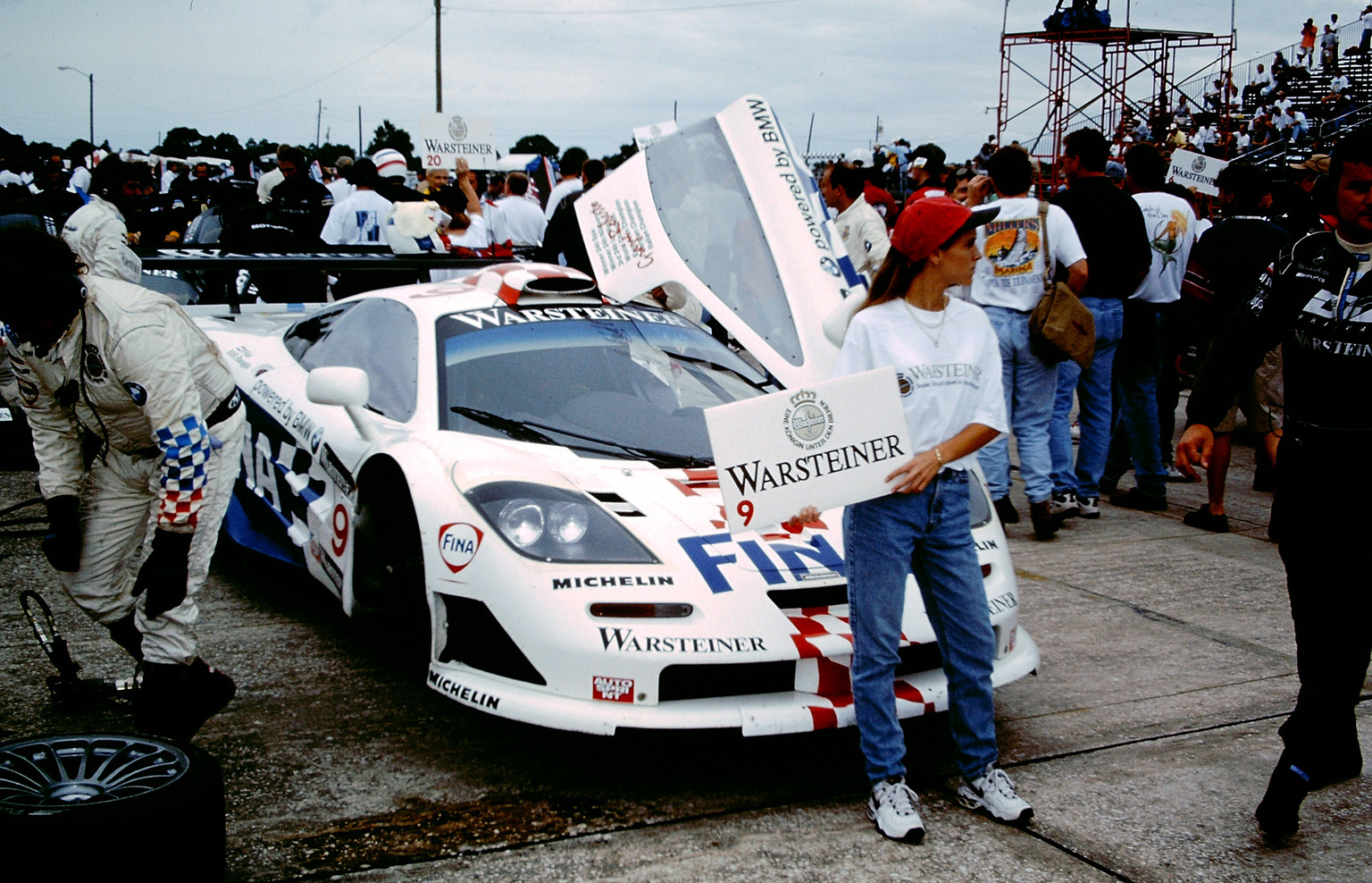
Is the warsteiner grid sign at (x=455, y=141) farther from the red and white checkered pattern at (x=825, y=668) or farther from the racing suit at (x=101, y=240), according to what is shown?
the red and white checkered pattern at (x=825, y=668)

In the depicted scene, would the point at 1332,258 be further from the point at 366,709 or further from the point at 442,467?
the point at 366,709

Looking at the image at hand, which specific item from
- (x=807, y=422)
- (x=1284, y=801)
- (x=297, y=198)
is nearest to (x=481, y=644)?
(x=807, y=422)

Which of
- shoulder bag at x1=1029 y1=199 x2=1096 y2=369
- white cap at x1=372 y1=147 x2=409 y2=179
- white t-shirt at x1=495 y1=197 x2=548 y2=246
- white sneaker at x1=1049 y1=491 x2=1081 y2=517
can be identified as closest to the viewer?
shoulder bag at x1=1029 y1=199 x2=1096 y2=369

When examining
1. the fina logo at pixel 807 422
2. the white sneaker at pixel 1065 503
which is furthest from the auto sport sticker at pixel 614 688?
the white sneaker at pixel 1065 503

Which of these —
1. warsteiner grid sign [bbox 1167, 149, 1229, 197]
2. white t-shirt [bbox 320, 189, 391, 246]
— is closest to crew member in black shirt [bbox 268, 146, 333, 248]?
white t-shirt [bbox 320, 189, 391, 246]

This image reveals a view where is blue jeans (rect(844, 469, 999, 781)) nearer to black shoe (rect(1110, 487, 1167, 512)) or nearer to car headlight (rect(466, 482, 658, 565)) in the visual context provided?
car headlight (rect(466, 482, 658, 565))

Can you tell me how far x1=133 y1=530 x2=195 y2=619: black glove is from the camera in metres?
3.00

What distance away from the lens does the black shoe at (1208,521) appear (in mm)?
6359

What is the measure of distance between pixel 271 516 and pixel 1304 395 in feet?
12.2

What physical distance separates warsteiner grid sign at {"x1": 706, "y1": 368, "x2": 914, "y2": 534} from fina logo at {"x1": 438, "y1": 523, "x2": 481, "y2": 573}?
84cm

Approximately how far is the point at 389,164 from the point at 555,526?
763 centimetres

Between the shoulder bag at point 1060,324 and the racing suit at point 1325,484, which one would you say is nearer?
the racing suit at point 1325,484

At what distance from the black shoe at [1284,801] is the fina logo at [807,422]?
1.44m

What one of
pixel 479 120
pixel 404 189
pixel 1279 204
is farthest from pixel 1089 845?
pixel 479 120
